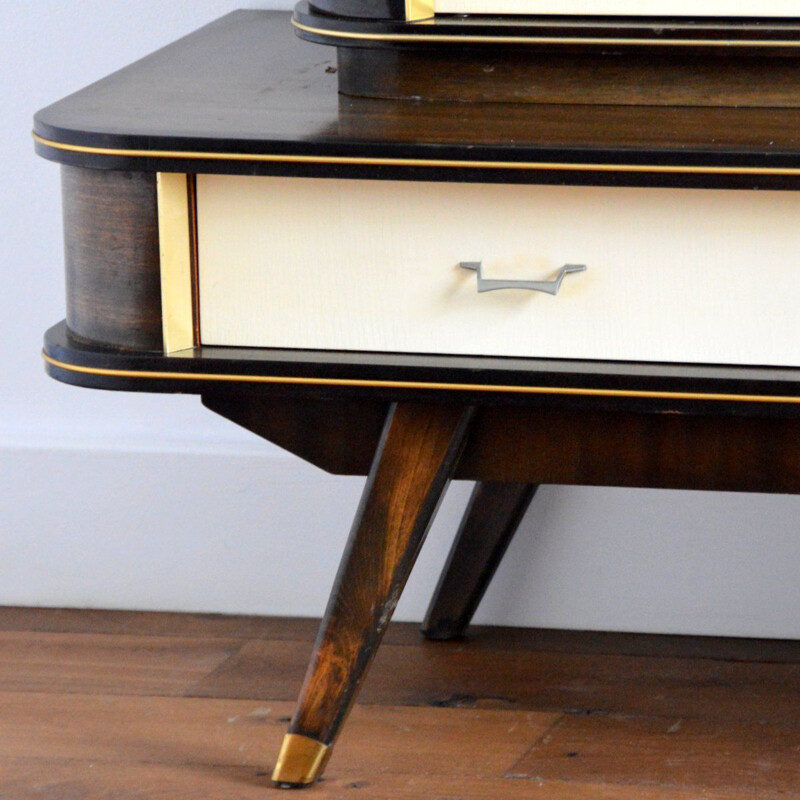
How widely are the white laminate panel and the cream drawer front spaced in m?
0.14

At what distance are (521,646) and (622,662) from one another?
3.9 inches

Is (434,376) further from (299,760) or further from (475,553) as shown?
(475,553)

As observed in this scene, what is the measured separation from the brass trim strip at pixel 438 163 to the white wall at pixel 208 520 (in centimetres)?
49

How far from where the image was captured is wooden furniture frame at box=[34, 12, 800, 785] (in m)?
0.75

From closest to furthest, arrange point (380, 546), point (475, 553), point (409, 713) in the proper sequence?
point (380, 546) → point (409, 713) → point (475, 553)

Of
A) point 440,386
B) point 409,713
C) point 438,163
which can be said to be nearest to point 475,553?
point 409,713

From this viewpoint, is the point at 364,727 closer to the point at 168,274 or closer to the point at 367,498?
the point at 367,498

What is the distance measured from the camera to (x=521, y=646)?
4.05 feet

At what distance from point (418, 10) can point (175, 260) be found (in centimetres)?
22

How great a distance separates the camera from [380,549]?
0.88 meters

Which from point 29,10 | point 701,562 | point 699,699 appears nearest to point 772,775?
point 699,699

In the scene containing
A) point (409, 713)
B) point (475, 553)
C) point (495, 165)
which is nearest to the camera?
point (495, 165)

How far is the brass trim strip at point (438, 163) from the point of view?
0.73 m

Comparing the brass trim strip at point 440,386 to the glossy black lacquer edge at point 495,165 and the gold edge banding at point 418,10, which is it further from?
the gold edge banding at point 418,10
